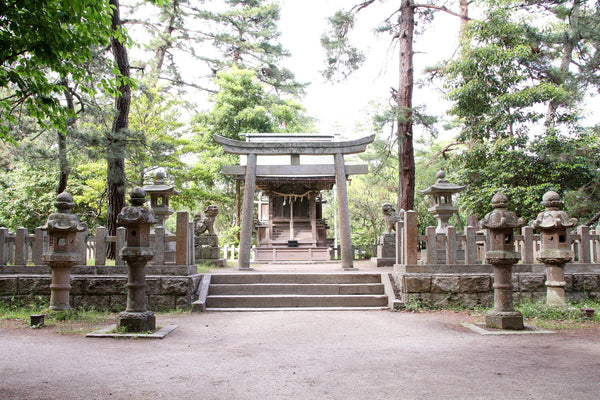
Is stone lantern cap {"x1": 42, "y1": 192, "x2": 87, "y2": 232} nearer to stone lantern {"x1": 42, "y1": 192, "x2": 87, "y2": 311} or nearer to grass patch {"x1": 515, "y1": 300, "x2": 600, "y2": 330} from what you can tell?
stone lantern {"x1": 42, "y1": 192, "x2": 87, "y2": 311}

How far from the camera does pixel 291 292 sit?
9.29 m

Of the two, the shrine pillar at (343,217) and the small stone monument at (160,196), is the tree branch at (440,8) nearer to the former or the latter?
the shrine pillar at (343,217)

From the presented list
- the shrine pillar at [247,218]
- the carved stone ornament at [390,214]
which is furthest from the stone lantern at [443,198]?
the shrine pillar at [247,218]

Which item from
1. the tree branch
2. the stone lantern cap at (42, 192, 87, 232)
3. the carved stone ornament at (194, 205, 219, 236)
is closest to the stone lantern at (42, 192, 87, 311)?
the stone lantern cap at (42, 192, 87, 232)

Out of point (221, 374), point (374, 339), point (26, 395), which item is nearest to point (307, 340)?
point (374, 339)

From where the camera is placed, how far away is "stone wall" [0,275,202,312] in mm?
8141

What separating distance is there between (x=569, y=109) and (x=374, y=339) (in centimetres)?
1235

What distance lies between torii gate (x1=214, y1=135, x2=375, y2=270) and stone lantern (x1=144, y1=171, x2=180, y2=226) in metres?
1.98

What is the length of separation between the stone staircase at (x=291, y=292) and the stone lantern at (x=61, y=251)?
220 centimetres

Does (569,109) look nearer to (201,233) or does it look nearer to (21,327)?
(201,233)

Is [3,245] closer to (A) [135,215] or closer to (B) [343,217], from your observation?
(A) [135,215]

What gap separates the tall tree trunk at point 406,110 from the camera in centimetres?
1510

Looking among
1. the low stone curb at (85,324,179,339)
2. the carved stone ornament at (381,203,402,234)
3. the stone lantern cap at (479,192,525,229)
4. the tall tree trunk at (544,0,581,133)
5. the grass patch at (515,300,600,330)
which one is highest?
the tall tree trunk at (544,0,581,133)

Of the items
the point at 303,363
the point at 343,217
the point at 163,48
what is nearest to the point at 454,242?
the point at 343,217
